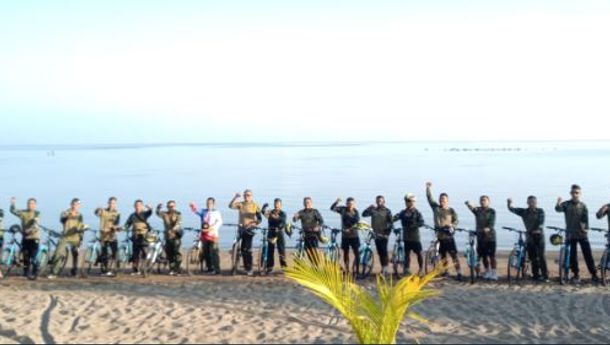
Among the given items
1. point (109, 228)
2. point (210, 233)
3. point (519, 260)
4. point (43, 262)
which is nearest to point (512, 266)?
point (519, 260)

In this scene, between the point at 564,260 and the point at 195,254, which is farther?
the point at 195,254

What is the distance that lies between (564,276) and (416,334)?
209 inches

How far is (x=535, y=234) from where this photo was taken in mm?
13094

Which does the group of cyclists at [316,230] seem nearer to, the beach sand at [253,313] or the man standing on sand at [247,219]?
the man standing on sand at [247,219]

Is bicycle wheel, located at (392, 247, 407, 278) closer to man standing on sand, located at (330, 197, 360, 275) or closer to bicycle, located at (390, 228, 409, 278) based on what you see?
bicycle, located at (390, 228, 409, 278)

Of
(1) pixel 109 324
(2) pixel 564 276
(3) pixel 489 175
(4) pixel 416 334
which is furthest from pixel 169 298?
(3) pixel 489 175

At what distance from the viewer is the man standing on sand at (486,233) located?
43.0ft

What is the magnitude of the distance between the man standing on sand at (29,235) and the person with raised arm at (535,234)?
962 centimetres

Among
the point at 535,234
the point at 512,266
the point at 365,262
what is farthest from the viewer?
the point at 365,262

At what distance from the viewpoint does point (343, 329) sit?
9516mm

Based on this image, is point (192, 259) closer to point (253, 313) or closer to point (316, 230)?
point (316, 230)

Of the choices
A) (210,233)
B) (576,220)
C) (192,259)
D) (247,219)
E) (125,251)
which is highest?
(247,219)

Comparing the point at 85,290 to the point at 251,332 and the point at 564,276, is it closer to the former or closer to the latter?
the point at 251,332

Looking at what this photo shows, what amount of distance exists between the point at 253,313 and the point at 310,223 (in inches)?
144
